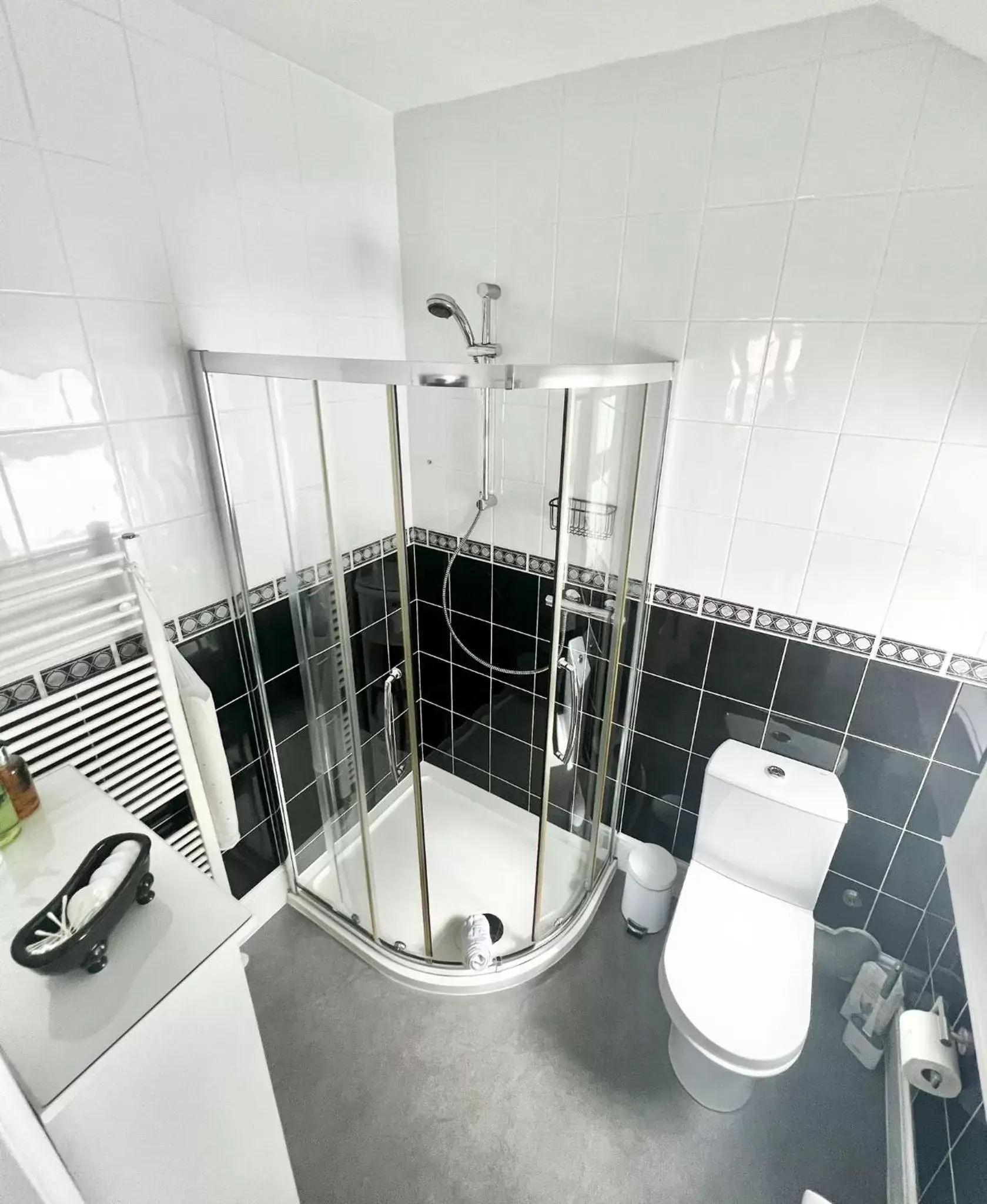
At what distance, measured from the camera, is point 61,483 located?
129cm

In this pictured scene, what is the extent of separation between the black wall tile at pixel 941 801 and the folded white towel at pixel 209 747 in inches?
75.6

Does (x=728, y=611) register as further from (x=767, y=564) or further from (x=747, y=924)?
(x=747, y=924)

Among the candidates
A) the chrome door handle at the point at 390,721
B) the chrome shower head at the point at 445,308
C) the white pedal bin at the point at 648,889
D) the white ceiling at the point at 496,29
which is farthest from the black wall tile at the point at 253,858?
the white ceiling at the point at 496,29

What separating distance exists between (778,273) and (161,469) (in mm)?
1556

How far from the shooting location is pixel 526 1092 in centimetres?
164

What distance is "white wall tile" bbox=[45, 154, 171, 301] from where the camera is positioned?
119 centimetres

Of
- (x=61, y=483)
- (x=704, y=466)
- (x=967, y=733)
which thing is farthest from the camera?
(x=704, y=466)

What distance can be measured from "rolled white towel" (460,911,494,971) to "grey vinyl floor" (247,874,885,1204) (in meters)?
0.12

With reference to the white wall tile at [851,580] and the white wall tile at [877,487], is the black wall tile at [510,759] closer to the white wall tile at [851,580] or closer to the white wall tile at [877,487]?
the white wall tile at [851,580]

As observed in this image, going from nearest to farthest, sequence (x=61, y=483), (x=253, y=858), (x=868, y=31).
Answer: (x=868, y=31)
(x=61, y=483)
(x=253, y=858)

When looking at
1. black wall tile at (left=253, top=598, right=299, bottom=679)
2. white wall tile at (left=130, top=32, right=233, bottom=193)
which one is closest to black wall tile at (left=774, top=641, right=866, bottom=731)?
black wall tile at (left=253, top=598, right=299, bottom=679)

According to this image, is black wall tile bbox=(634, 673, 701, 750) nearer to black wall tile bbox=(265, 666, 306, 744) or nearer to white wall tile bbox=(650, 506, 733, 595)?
white wall tile bbox=(650, 506, 733, 595)

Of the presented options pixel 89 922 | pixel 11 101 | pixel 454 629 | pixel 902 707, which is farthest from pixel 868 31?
pixel 89 922

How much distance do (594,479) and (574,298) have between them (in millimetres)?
545
